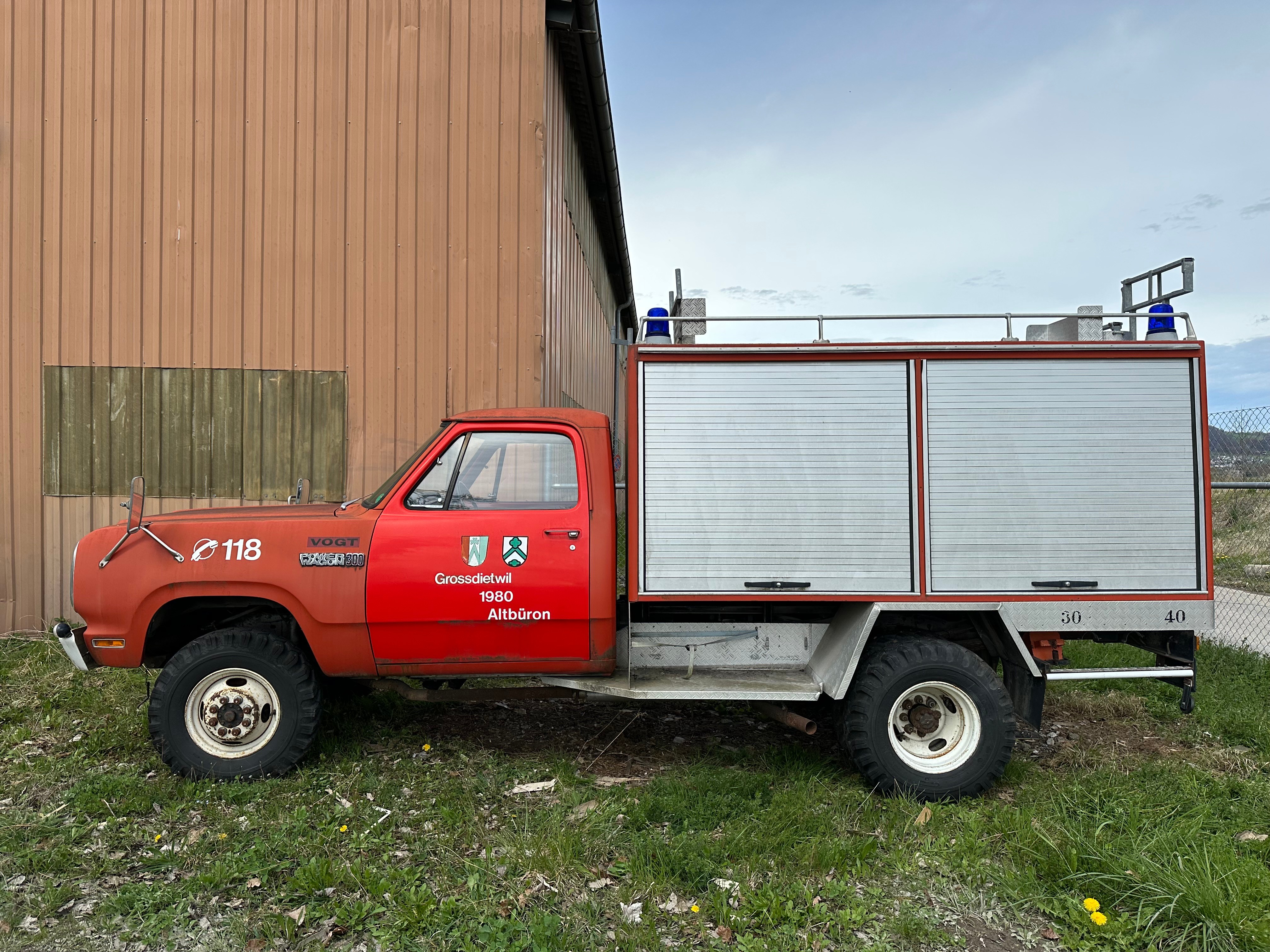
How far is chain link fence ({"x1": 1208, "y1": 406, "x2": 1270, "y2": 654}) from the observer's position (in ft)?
27.1

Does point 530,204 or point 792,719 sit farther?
point 530,204

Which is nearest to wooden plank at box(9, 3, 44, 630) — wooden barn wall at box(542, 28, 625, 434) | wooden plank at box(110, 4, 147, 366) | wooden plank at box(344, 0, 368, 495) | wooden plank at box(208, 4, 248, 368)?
wooden plank at box(110, 4, 147, 366)

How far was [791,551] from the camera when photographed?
173 inches

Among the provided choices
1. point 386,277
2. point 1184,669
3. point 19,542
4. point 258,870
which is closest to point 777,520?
point 1184,669

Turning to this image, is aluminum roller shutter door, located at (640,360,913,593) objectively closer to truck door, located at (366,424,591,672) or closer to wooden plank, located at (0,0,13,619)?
truck door, located at (366,424,591,672)

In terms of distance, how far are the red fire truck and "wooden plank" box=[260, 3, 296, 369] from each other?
3.87 meters

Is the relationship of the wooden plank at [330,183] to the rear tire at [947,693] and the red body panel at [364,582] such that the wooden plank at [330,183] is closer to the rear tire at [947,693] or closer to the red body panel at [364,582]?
the red body panel at [364,582]

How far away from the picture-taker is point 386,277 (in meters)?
7.88

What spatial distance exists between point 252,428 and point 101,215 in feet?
8.66

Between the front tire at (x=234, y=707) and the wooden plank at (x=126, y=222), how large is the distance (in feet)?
14.8

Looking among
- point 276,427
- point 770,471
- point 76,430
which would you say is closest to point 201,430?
point 276,427

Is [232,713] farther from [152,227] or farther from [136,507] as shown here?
[152,227]

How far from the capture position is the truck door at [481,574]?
4.38 meters

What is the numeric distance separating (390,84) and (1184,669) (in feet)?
27.2
